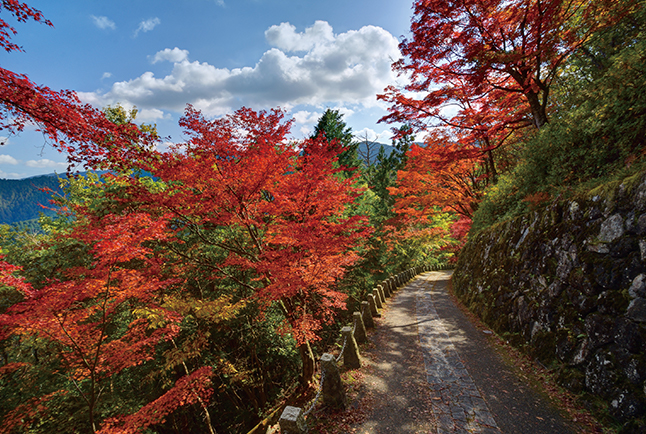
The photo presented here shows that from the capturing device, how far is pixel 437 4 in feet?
19.1

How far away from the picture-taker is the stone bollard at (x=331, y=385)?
481 cm

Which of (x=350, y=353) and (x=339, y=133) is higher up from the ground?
(x=339, y=133)

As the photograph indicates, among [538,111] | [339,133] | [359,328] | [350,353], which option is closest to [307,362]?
[350,353]

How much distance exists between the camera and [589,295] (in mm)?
4441

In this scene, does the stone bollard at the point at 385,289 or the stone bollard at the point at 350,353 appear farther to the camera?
the stone bollard at the point at 385,289

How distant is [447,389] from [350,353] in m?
2.35

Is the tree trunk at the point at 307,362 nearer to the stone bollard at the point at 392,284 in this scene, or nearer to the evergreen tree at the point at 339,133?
the stone bollard at the point at 392,284

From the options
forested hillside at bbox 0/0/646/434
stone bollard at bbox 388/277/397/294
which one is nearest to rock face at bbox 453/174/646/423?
forested hillside at bbox 0/0/646/434

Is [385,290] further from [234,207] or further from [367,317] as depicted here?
[234,207]

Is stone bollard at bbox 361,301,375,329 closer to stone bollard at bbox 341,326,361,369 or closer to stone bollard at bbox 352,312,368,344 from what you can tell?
stone bollard at bbox 352,312,368,344

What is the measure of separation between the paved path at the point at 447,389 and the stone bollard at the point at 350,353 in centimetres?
42

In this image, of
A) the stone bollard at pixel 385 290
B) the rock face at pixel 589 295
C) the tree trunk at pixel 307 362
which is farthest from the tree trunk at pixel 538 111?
the tree trunk at pixel 307 362

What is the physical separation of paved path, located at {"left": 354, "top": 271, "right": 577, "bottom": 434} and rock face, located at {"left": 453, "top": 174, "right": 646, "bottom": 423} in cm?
87

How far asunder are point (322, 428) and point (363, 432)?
77 centimetres
